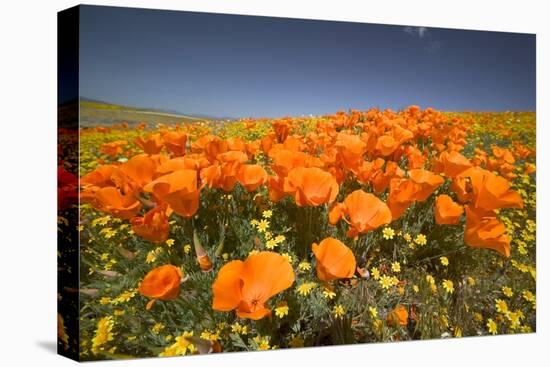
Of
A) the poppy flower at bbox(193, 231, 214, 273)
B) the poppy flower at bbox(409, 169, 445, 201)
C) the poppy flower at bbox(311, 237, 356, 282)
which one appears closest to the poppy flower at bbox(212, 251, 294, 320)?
the poppy flower at bbox(311, 237, 356, 282)

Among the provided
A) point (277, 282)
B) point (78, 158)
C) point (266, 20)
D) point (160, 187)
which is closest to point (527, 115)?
point (266, 20)

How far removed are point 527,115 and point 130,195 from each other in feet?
8.15

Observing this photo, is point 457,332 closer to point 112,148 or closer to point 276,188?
point 276,188

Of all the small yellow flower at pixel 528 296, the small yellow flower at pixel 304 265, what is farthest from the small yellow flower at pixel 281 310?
the small yellow flower at pixel 528 296

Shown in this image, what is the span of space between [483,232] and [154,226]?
170 centimetres

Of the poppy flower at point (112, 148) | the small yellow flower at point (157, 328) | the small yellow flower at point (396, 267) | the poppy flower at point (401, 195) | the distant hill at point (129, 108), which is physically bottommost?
the small yellow flower at point (157, 328)

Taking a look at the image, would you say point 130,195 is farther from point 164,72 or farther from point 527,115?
point 527,115

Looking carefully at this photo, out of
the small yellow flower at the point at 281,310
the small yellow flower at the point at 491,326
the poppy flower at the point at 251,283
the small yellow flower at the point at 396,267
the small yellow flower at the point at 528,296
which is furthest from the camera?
the small yellow flower at the point at 528,296

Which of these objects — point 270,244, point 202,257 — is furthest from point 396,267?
point 202,257

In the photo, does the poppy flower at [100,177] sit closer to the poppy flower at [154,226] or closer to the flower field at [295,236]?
the flower field at [295,236]

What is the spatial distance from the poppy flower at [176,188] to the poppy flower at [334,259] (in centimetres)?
61

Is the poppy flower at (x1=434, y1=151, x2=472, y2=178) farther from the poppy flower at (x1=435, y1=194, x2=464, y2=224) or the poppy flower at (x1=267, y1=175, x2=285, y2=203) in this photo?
the poppy flower at (x1=267, y1=175, x2=285, y2=203)

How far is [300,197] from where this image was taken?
3070 millimetres

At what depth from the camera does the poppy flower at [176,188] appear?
2.88 meters
